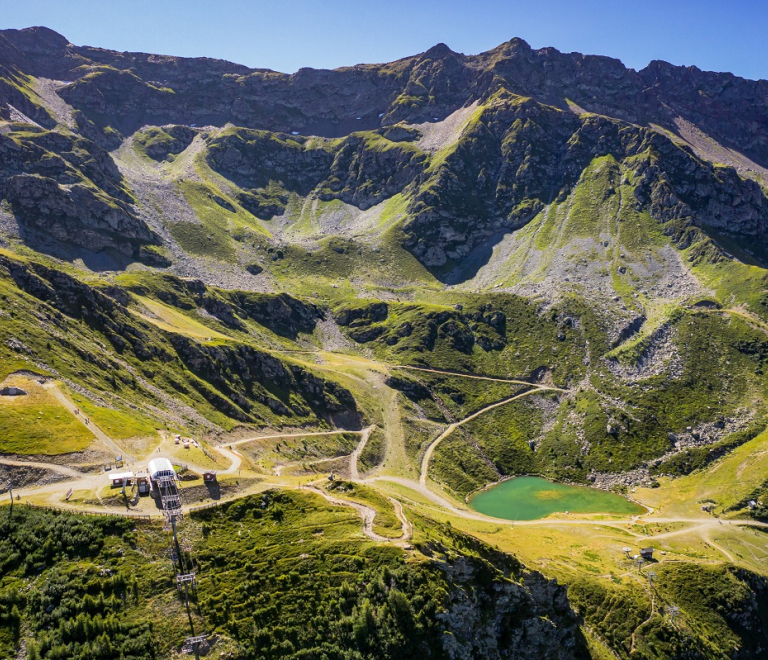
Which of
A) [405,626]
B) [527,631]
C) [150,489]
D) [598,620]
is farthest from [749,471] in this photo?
[150,489]

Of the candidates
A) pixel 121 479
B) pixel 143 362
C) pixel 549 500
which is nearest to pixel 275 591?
pixel 121 479

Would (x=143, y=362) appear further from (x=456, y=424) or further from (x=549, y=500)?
(x=549, y=500)

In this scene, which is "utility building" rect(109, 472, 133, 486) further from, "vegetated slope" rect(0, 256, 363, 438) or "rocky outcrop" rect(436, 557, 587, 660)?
"rocky outcrop" rect(436, 557, 587, 660)

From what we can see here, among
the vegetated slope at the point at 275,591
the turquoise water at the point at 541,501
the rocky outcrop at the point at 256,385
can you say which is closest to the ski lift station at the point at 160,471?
the vegetated slope at the point at 275,591

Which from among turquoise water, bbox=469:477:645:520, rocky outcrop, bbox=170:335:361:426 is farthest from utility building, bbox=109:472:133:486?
turquoise water, bbox=469:477:645:520

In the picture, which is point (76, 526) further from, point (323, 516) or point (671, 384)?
point (671, 384)

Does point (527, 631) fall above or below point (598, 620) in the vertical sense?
above

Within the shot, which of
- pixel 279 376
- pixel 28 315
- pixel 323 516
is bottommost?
pixel 323 516

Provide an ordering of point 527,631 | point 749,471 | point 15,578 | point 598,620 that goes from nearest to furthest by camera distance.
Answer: point 15,578
point 527,631
point 598,620
point 749,471
